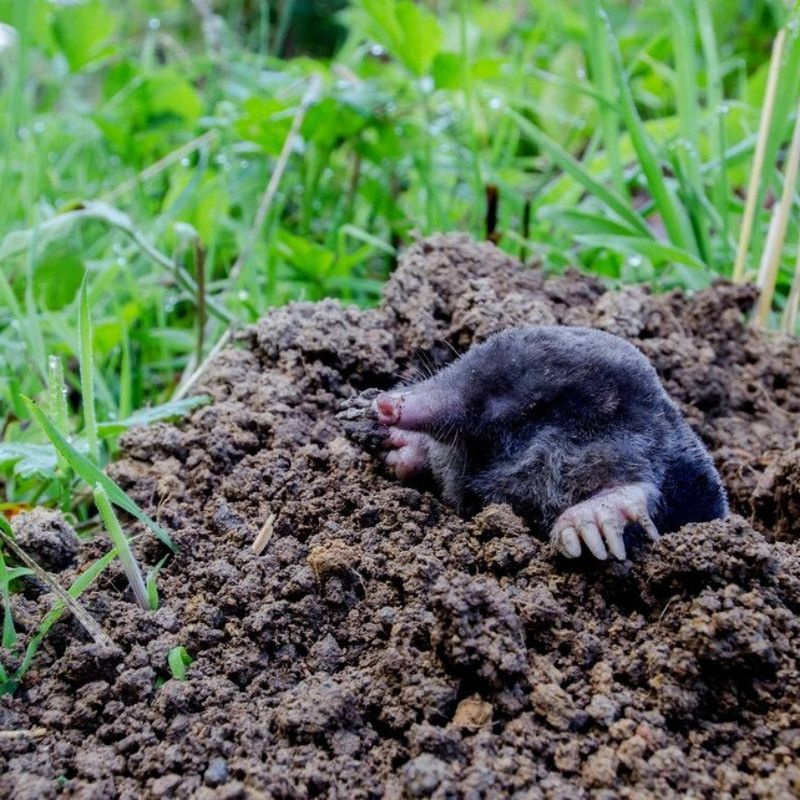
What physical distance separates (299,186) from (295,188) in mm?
21

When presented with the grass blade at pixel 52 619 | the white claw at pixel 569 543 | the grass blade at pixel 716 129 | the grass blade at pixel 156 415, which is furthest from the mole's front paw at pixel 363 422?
the grass blade at pixel 716 129

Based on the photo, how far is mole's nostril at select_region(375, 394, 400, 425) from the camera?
75.8 inches

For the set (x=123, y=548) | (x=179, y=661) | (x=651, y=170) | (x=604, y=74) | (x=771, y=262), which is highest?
(x=604, y=74)

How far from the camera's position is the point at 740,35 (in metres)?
5.64

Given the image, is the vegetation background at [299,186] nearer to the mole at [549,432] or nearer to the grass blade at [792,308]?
the grass blade at [792,308]

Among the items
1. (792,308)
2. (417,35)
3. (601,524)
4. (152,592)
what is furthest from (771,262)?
(152,592)

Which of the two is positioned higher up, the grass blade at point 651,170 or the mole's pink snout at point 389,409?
the grass blade at point 651,170

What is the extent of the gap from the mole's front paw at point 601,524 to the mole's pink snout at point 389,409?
1.33ft

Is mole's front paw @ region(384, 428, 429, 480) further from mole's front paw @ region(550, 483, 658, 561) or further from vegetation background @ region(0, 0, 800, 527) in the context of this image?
vegetation background @ region(0, 0, 800, 527)

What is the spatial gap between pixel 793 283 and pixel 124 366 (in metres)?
1.93

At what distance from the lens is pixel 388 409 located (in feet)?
6.34

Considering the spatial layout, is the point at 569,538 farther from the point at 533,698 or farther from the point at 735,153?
the point at 735,153

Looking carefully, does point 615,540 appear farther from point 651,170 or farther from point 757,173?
point 757,173

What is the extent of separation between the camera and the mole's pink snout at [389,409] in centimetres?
192
